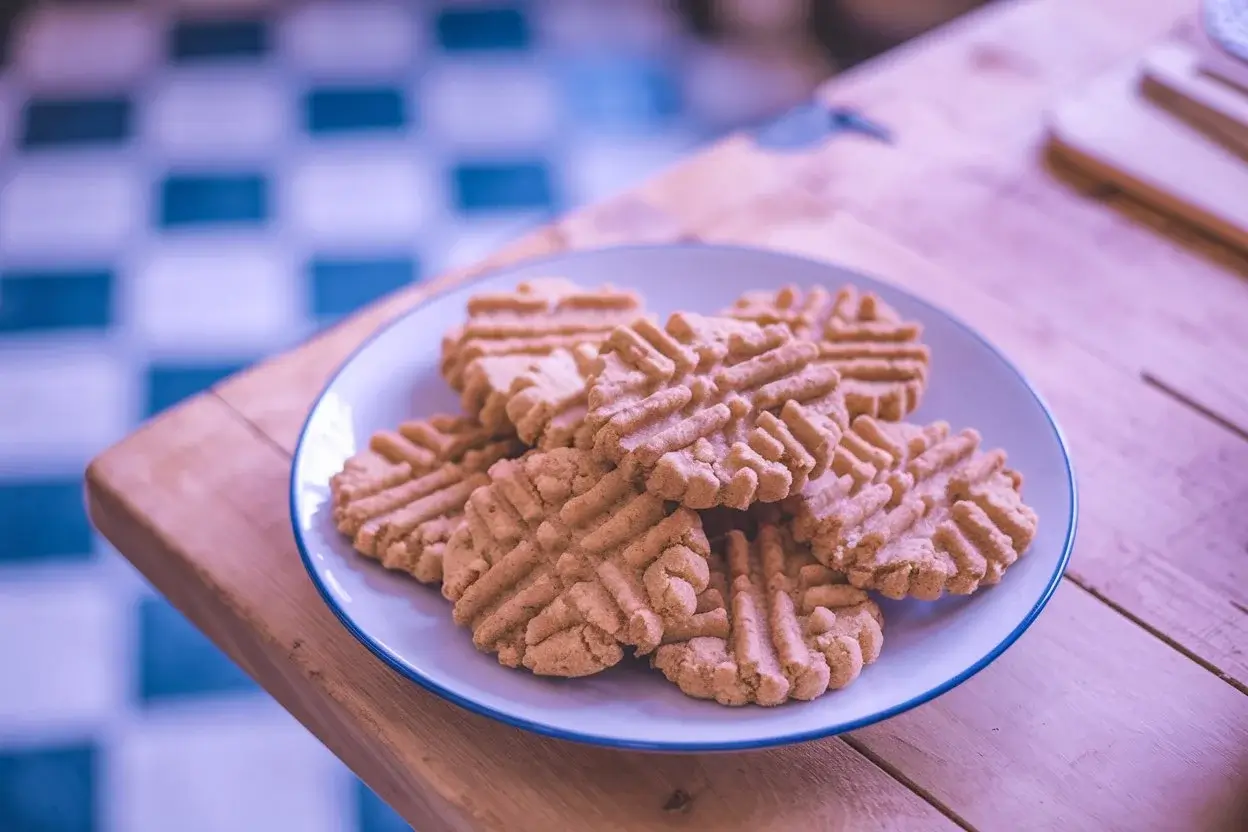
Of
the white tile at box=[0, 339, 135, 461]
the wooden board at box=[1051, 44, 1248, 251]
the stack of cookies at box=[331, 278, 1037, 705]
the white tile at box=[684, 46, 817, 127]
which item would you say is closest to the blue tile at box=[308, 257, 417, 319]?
the white tile at box=[0, 339, 135, 461]

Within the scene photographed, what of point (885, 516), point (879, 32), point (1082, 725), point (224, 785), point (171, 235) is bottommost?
point (224, 785)

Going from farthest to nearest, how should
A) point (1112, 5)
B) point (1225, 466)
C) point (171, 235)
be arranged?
point (171, 235)
point (1112, 5)
point (1225, 466)

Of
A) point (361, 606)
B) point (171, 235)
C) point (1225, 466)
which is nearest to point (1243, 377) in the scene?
point (1225, 466)

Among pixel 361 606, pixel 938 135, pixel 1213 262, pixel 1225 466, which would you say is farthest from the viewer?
pixel 938 135

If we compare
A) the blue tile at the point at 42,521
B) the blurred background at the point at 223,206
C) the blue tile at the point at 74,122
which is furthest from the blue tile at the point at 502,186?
the blue tile at the point at 42,521

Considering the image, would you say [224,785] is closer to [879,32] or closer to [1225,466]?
[1225,466]

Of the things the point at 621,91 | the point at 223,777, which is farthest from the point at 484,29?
the point at 223,777
